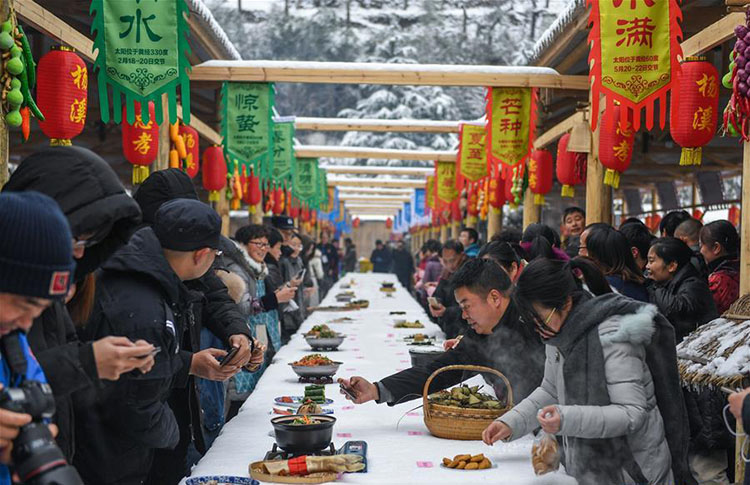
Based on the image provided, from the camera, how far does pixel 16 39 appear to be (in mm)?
4383

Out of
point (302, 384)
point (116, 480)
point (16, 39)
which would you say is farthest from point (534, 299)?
point (16, 39)

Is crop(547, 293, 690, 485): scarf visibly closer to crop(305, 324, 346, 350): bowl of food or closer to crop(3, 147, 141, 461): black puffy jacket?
crop(3, 147, 141, 461): black puffy jacket

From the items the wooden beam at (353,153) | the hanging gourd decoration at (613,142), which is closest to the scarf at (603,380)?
the hanging gourd decoration at (613,142)

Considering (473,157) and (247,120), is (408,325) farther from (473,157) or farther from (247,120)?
(473,157)

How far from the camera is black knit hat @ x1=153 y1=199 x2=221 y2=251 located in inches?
112

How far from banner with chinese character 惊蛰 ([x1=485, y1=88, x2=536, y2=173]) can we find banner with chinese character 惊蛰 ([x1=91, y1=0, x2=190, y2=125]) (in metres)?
4.38

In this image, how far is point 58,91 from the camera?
18.0ft

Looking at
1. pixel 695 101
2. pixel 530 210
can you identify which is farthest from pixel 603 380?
pixel 530 210

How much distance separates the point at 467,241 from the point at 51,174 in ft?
28.3

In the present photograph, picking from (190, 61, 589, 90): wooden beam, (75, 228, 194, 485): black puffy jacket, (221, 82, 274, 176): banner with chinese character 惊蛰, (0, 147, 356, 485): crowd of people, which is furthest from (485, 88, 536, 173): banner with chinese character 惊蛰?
(75, 228, 194, 485): black puffy jacket

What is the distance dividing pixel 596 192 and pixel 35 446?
7.41m

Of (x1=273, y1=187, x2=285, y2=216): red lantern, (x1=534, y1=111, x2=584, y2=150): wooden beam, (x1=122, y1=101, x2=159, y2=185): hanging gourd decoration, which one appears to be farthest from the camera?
(x1=273, y1=187, x2=285, y2=216): red lantern

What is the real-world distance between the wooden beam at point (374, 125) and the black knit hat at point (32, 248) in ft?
38.0

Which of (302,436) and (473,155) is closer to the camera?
(302,436)
